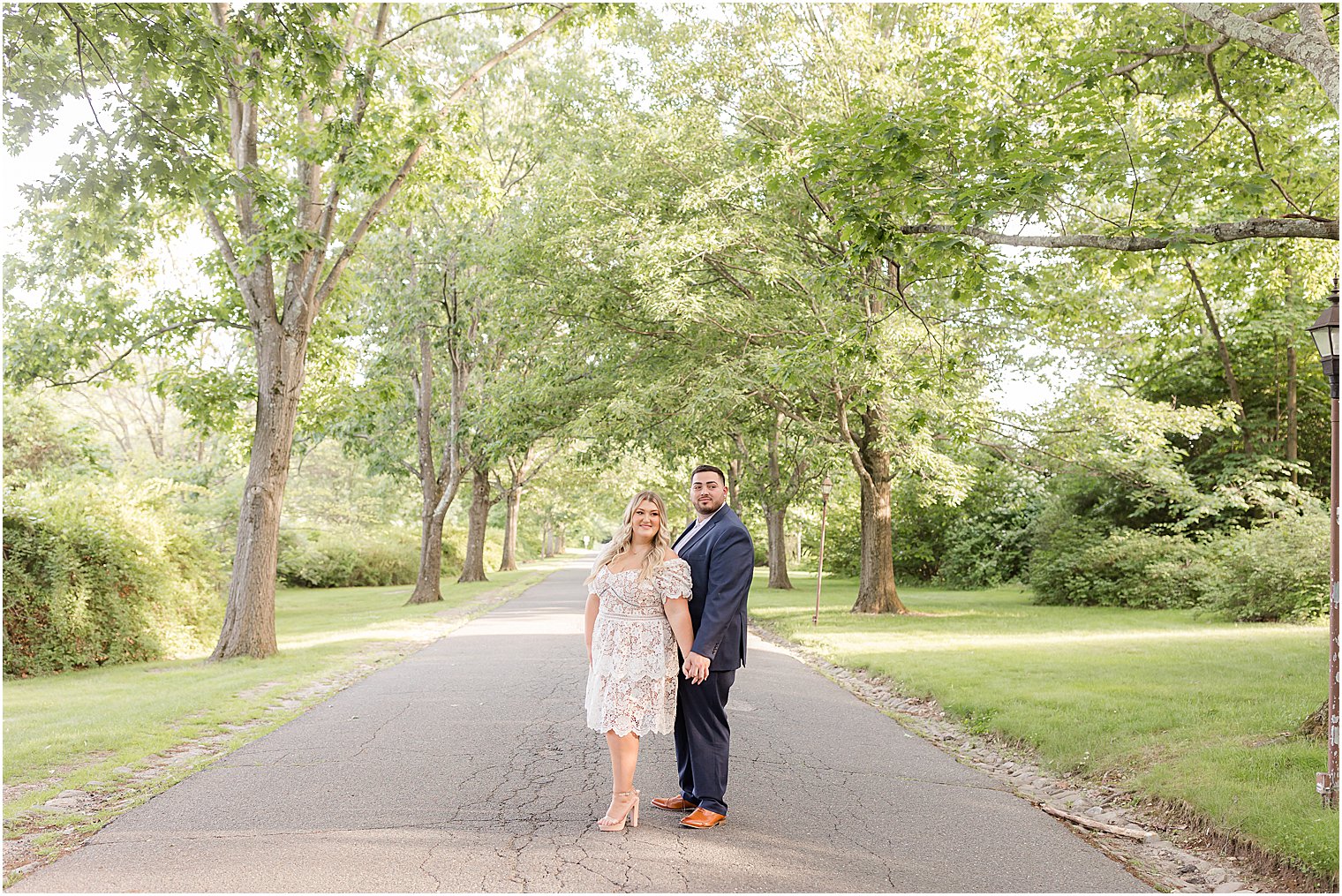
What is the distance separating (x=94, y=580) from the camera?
1425cm

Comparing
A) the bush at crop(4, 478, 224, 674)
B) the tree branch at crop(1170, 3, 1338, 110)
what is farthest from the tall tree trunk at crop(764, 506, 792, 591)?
the tree branch at crop(1170, 3, 1338, 110)

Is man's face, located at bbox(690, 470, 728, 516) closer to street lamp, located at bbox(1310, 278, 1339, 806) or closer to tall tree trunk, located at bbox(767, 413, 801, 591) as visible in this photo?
street lamp, located at bbox(1310, 278, 1339, 806)

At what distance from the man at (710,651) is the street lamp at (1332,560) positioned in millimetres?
3365

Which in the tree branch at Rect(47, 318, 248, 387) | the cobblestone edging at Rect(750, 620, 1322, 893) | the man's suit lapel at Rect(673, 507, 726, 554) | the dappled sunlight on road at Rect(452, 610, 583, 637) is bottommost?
the cobblestone edging at Rect(750, 620, 1322, 893)

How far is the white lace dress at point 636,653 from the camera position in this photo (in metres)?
5.48

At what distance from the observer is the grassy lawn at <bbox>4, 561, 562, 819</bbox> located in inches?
273

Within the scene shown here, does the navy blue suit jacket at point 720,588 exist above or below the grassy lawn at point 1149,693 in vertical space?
above

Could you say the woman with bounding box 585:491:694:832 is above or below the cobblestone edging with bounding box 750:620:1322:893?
above

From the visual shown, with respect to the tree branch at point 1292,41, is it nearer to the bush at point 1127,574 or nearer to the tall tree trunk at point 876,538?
the tall tree trunk at point 876,538

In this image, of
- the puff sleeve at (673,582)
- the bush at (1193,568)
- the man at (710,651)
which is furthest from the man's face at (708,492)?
the bush at (1193,568)

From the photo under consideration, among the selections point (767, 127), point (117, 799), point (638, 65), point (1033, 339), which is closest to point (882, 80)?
point (767, 127)

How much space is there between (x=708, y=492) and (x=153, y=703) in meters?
6.94

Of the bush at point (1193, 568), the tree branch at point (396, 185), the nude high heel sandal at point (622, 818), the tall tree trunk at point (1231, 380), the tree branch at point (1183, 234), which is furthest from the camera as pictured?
the tall tree trunk at point (1231, 380)

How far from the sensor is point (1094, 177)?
31.6 ft
